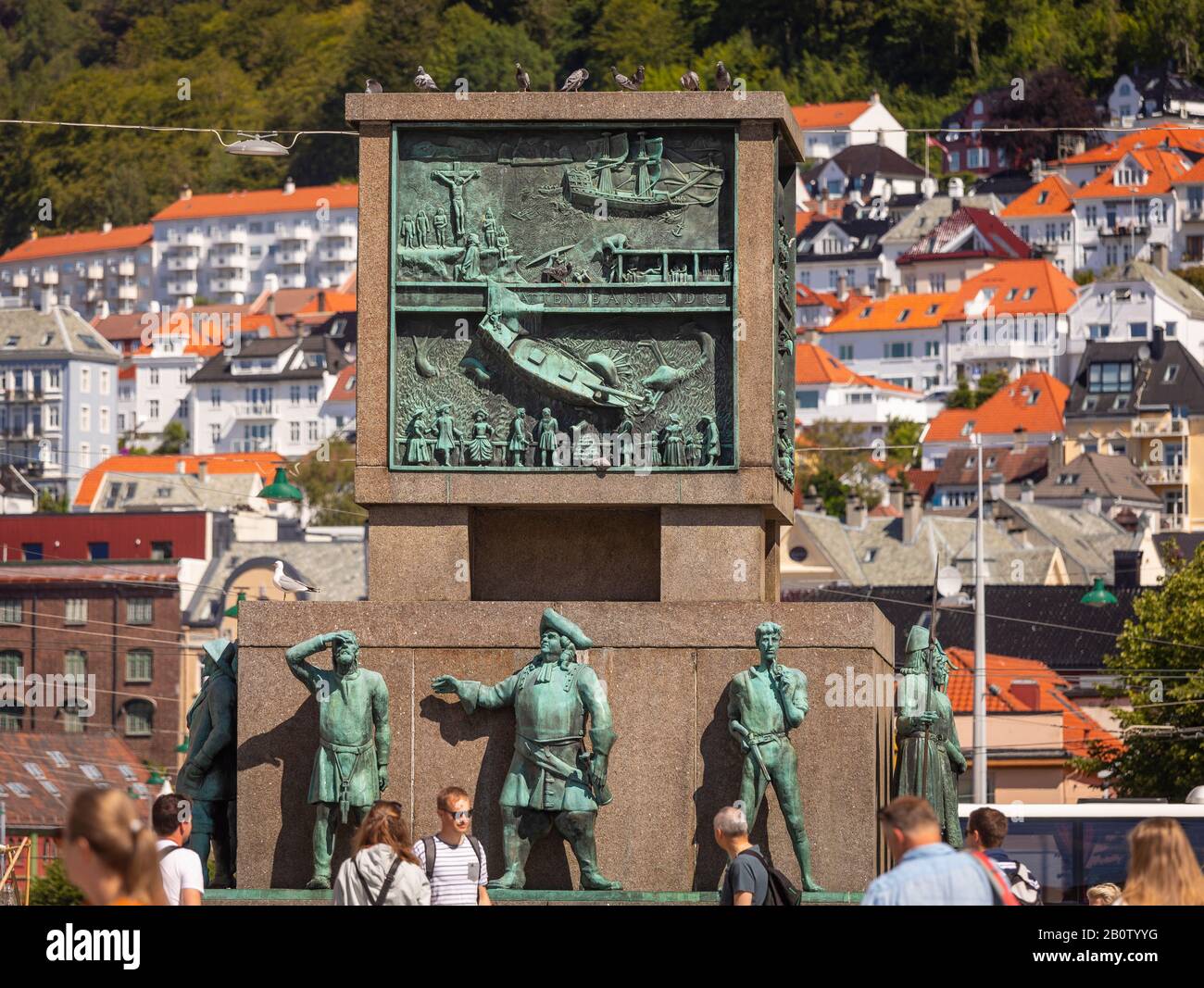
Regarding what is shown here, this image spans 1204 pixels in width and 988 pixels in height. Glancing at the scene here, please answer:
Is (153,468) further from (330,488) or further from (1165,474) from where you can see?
(1165,474)

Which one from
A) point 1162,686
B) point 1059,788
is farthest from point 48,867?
point 1059,788

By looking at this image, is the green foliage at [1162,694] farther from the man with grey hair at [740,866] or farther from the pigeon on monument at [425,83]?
the man with grey hair at [740,866]

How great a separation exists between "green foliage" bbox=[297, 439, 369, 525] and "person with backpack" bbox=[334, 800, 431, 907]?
12858 cm

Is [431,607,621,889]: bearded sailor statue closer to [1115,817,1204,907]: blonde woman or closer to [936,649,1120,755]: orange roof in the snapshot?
[1115,817,1204,907]: blonde woman

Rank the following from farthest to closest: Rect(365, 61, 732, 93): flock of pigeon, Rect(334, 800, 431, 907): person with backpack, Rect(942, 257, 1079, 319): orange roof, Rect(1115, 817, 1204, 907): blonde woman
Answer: Rect(942, 257, 1079, 319): orange roof < Rect(365, 61, 732, 93): flock of pigeon < Rect(334, 800, 431, 907): person with backpack < Rect(1115, 817, 1204, 907): blonde woman

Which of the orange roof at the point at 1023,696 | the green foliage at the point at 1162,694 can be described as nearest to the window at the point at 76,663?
the orange roof at the point at 1023,696

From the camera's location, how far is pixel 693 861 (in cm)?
2188

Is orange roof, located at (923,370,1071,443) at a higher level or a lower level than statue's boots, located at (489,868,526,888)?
higher

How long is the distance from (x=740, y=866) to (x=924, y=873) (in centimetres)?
378

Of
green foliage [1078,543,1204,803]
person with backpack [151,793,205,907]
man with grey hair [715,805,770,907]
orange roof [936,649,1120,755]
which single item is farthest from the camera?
orange roof [936,649,1120,755]

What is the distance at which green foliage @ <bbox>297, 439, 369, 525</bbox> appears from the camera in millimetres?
151250

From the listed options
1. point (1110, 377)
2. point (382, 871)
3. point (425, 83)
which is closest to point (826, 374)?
point (1110, 377)

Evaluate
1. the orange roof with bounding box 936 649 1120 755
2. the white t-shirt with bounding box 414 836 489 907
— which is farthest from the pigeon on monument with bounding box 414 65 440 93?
the orange roof with bounding box 936 649 1120 755

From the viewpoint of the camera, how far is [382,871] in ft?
50.7
